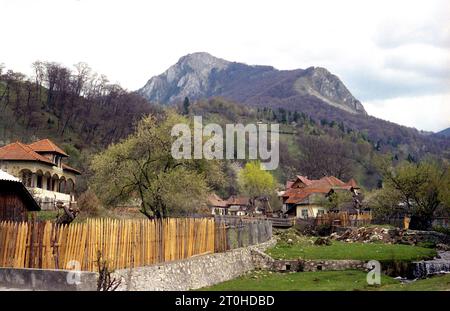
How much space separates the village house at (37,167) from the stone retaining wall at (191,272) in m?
23.9

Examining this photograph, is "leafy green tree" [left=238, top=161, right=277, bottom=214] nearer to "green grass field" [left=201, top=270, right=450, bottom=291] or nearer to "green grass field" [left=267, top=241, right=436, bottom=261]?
"green grass field" [left=267, top=241, right=436, bottom=261]

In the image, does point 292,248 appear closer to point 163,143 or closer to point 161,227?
point 163,143

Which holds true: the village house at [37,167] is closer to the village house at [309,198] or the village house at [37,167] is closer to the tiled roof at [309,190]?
the village house at [309,198]

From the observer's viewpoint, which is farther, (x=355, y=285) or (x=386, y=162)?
(x=386, y=162)

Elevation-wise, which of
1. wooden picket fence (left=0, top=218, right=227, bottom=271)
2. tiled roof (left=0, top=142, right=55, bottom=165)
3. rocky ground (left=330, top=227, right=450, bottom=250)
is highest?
tiled roof (left=0, top=142, right=55, bottom=165)

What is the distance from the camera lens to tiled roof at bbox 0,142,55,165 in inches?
2114

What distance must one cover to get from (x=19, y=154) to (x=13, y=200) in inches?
1023

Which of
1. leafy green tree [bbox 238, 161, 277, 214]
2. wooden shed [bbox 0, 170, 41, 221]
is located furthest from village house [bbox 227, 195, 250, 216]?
wooden shed [bbox 0, 170, 41, 221]

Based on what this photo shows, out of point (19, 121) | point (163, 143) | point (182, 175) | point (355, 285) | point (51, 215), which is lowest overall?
point (355, 285)

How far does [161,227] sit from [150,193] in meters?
21.2

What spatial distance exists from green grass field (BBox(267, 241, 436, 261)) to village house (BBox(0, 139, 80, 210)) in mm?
22074

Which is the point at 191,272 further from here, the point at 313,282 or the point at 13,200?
the point at 13,200
